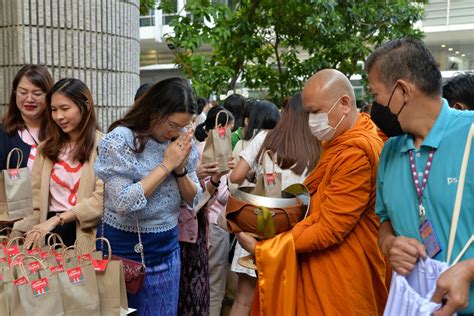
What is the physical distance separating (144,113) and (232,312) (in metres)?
1.85

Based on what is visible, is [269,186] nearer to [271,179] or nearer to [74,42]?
[271,179]

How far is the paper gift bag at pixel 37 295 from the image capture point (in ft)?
6.88

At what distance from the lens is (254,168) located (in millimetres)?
3668

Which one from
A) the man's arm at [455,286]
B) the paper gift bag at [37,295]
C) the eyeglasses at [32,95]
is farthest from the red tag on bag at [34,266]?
the man's arm at [455,286]

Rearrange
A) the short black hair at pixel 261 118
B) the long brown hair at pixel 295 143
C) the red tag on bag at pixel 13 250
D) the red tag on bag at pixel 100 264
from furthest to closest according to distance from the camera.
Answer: the short black hair at pixel 261 118 → the long brown hair at pixel 295 143 → the red tag on bag at pixel 13 250 → the red tag on bag at pixel 100 264

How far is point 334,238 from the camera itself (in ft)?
7.50

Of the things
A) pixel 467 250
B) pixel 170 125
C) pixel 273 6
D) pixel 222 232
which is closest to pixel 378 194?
pixel 467 250

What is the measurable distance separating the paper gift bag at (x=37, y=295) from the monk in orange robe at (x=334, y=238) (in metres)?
0.85

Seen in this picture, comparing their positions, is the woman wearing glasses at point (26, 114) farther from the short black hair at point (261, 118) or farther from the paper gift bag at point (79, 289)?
the short black hair at point (261, 118)

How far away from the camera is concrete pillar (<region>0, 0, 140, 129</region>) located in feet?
12.9

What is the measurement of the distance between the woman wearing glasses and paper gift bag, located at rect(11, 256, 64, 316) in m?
1.20

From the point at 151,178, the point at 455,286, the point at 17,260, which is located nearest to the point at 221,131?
the point at 151,178

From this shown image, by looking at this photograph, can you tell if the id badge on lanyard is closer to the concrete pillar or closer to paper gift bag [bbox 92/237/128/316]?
paper gift bag [bbox 92/237/128/316]

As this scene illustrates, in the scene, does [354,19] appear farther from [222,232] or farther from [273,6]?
[222,232]
